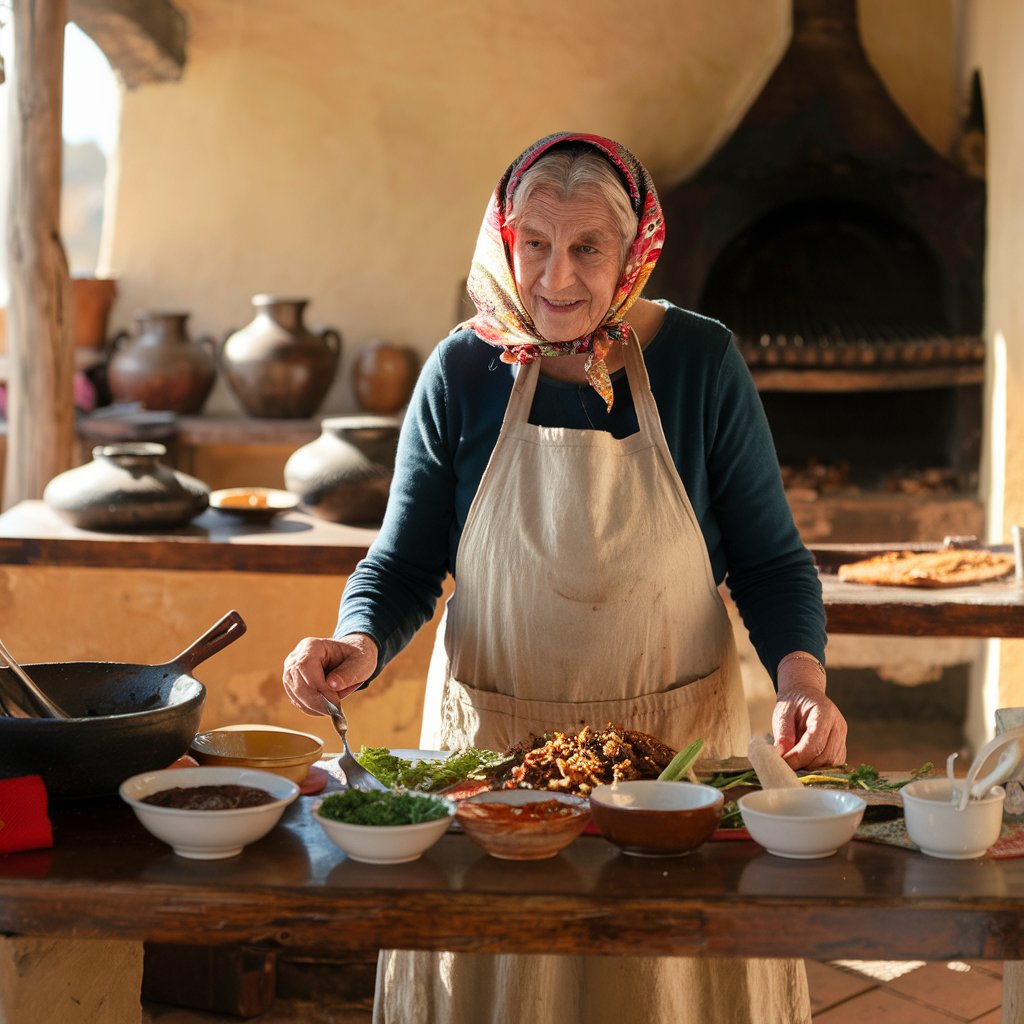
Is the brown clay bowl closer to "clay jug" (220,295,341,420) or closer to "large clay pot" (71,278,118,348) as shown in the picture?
"clay jug" (220,295,341,420)

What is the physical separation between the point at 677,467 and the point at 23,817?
1140 millimetres

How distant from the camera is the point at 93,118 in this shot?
17.4 metres

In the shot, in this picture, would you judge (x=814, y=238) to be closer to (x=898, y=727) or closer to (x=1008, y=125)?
(x=1008, y=125)

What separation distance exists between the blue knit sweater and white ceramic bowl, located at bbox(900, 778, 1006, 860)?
22.4 inches

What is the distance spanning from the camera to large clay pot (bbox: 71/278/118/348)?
22.8 ft

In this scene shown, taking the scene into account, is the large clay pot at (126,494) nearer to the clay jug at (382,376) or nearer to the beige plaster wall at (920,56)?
the clay jug at (382,376)

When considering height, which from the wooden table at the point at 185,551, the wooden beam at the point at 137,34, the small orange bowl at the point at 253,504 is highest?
the wooden beam at the point at 137,34

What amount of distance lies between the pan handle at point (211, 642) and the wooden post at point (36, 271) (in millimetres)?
3888

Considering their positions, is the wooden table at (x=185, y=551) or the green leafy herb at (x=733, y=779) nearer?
the green leafy herb at (x=733, y=779)

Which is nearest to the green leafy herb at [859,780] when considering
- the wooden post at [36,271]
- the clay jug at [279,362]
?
the wooden post at [36,271]

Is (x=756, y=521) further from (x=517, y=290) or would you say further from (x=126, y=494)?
(x=126, y=494)

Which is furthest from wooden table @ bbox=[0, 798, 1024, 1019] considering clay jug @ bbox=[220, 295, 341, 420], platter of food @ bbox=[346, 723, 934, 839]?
clay jug @ bbox=[220, 295, 341, 420]

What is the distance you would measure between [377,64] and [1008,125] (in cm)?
295

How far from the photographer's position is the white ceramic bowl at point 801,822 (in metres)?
1.71
